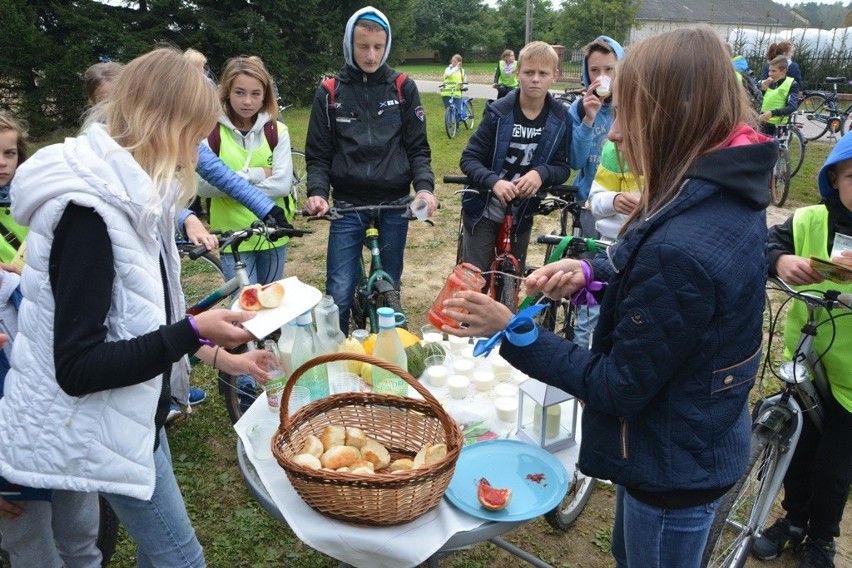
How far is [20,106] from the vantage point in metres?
13.4

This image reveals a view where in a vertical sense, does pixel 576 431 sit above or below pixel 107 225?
below

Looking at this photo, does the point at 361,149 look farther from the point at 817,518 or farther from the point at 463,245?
the point at 817,518

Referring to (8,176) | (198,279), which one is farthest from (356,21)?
(198,279)

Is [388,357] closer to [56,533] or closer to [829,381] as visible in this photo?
[56,533]

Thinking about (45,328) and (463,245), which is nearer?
(45,328)

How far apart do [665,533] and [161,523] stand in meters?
1.43

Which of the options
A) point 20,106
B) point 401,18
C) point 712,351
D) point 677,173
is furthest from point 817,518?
point 401,18

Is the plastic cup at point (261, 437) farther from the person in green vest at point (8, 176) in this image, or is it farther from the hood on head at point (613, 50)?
the hood on head at point (613, 50)

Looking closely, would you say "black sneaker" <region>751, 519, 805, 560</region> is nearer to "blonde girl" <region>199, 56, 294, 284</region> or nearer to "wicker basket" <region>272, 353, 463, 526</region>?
"wicker basket" <region>272, 353, 463, 526</region>

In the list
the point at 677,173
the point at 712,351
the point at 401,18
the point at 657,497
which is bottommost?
the point at 657,497

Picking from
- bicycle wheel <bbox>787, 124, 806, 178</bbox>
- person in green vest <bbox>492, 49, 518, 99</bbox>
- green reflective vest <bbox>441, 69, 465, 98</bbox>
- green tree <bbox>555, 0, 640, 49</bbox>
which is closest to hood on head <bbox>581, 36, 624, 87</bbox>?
bicycle wheel <bbox>787, 124, 806, 178</bbox>

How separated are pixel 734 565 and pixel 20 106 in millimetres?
16085

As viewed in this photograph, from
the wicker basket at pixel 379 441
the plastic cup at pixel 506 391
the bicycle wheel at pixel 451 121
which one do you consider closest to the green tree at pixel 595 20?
the bicycle wheel at pixel 451 121

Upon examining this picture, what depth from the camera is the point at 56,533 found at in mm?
2217
